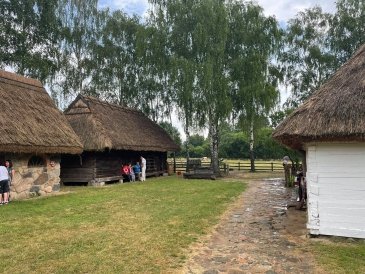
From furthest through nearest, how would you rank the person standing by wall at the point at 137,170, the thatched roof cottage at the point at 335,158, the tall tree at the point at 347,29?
the tall tree at the point at 347,29, the person standing by wall at the point at 137,170, the thatched roof cottage at the point at 335,158

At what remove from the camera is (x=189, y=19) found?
84.0 ft

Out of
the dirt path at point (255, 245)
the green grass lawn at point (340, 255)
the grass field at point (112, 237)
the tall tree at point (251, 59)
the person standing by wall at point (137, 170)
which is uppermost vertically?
the tall tree at point (251, 59)

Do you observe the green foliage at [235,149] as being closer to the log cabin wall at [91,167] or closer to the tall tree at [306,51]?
the tall tree at [306,51]

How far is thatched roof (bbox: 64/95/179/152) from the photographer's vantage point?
19031 mm

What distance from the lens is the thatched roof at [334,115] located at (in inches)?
271

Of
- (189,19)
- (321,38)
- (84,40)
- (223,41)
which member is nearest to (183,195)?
(223,41)

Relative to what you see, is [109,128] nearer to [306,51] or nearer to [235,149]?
[306,51]

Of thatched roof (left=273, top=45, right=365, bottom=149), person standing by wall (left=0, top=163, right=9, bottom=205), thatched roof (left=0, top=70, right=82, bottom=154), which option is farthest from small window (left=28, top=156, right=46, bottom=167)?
thatched roof (left=273, top=45, right=365, bottom=149)

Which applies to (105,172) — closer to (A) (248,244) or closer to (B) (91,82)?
(B) (91,82)

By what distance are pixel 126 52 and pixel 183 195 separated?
19858 millimetres

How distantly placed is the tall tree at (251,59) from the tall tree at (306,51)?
3.65 m

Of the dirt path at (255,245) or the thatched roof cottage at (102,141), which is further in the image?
the thatched roof cottage at (102,141)

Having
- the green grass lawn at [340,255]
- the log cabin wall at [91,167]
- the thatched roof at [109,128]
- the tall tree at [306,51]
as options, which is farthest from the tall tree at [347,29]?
the green grass lawn at [340,255]

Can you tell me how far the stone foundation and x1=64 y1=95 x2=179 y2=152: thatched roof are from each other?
324cm
